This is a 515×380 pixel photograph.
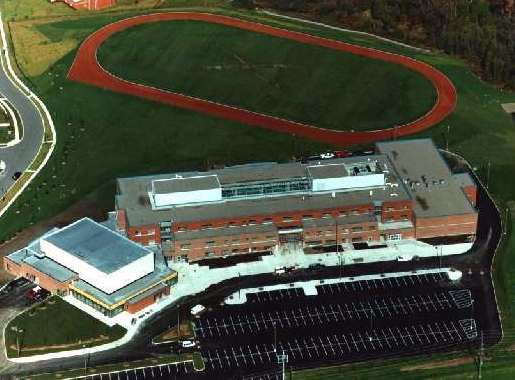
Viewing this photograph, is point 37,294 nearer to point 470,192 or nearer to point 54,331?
point 54,331

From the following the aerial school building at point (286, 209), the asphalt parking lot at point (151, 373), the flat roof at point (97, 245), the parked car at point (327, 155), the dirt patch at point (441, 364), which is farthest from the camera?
the parked car at point (327, 155)

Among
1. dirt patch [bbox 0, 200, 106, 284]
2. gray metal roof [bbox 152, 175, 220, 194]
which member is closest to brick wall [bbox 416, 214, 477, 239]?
gray metal roof [bbox 152, 175, 220, 194]

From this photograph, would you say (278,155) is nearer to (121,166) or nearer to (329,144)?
(329,144)

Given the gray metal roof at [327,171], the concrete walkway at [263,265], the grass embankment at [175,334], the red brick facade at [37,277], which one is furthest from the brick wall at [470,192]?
the red brick facade at [37,277]

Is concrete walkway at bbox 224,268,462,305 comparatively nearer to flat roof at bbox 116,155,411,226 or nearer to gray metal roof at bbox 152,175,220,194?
flat roof at bbox 116,155,411,226

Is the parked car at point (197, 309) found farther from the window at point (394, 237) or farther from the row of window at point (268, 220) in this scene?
the window at point (394, 237)

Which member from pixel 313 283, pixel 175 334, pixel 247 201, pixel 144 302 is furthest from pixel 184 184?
pixel 175 334

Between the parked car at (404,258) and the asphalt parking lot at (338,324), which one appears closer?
the asphalt parking lot at (338,324)
